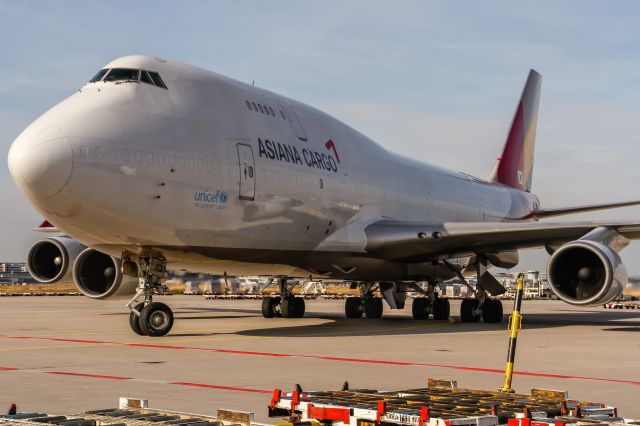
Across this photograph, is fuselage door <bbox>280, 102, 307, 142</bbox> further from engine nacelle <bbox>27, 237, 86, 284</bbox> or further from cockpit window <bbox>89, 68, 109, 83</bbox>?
engine nacelle <bbox>27, 237, 86, 284</bbox>

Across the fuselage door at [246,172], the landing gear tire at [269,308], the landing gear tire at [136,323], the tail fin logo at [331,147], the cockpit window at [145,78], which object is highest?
the cockpit window at [145,78]

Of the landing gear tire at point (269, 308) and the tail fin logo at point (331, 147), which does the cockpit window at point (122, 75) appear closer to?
the tail fin logo at point (331, 147)

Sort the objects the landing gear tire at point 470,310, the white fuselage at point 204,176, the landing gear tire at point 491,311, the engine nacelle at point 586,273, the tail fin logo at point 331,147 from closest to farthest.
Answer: the white fuselage at point 204,176 → the engine nacelle at point 586,273 → the tail fin logo at point 331,147 → the landing gear tire at point 491,311 → the landing gear tire at point 470,310

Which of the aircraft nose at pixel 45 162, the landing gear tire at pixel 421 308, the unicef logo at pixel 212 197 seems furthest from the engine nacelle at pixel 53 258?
the landing gear tire at pixel 421 308

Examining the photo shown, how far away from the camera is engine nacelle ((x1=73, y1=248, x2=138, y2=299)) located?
55.9 ft

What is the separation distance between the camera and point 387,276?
19.2 metres

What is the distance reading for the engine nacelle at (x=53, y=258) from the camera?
17641 mm

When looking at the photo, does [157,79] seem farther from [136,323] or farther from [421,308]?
[421,308]

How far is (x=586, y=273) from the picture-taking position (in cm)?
1582

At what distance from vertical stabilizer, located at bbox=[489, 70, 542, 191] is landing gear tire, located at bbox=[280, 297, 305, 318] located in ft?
32.0

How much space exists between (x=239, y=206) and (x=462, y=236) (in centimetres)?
562

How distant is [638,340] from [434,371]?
650 centimetres

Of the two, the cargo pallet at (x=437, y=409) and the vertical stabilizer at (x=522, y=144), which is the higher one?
the vertical stabilizer at (x=522, y=144)

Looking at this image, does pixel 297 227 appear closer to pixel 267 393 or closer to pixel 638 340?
pixel 638 340
